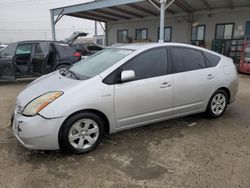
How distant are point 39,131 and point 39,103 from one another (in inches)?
13.9

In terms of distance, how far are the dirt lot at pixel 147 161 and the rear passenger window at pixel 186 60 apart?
3.53 ft

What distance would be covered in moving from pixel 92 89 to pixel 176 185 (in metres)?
1.54

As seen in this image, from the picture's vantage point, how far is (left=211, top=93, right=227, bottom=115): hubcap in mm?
4156

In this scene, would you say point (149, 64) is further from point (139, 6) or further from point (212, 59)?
A: point (139, 6)

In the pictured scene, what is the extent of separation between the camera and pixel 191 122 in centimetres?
411

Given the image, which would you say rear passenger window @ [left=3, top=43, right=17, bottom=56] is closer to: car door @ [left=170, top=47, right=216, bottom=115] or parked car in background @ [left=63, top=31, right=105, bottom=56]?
parked car in background @ [left=63, top=31, right=105, bottom=56]

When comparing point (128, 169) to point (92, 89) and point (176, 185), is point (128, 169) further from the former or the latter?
point (92, 89)

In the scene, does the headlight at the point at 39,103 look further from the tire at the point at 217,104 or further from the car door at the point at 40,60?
the car door at the point at 40,60

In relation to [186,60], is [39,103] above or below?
below

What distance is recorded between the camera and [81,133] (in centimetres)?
290

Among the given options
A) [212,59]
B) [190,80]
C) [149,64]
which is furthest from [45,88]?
[212,59]

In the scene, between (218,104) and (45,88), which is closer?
(45,88)

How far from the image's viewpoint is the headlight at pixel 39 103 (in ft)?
8.74

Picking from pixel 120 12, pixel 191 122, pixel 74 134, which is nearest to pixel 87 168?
pixel 74 134
